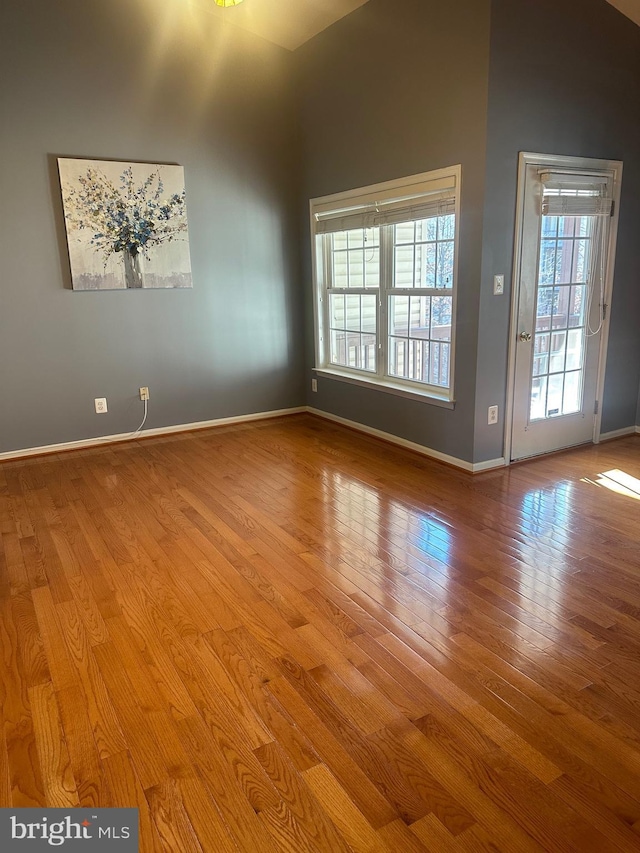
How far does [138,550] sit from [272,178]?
11.8ft

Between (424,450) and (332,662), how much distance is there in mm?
2397

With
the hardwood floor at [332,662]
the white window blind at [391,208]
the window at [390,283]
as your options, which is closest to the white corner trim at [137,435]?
the window at [390,283]

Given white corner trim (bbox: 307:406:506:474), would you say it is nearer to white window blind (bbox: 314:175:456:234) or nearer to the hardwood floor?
the hardwood floor

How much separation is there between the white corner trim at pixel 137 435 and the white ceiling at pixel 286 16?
3.15 meters

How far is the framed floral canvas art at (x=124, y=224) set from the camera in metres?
4.38

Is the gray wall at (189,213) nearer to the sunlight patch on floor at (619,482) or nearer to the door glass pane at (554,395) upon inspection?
the door glass pane at (554,395)

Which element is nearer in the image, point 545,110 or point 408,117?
point 545,110

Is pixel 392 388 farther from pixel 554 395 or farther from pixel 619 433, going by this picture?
pixel 619 433

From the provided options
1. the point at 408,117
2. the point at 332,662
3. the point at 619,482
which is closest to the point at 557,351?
the point at 619,482

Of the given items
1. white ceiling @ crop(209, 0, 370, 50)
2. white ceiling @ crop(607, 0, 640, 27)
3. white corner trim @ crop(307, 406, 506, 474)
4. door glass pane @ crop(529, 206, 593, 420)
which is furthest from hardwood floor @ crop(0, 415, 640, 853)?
white ceiling @ crop(209, 0, 370, 50)

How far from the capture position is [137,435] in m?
4.95

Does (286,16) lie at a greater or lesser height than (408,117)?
greater

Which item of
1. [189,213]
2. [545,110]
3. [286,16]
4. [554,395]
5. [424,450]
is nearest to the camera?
[545,110]

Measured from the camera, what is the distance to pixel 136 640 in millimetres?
2273
